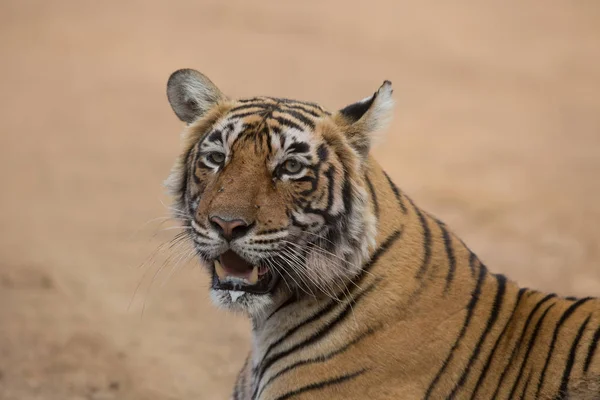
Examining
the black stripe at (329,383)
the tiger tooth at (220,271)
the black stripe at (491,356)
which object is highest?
the black stripe at (491,356)

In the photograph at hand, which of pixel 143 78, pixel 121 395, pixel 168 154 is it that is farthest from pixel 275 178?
pixel 143 78

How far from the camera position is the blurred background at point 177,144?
194 inches

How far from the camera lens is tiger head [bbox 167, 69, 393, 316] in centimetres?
272

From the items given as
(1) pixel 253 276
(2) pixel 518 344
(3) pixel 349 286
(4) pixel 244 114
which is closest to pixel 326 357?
(3) pixel 349 286

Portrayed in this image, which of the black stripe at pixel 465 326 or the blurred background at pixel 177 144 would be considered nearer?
the black stripe at pixel 465 326

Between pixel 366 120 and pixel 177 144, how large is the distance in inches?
181

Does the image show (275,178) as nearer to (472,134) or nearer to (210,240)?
(210,240)

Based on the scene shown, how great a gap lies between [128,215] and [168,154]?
1.00 meters

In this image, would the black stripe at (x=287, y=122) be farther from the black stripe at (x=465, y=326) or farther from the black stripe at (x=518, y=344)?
the black stripe at (x=518, y=344)

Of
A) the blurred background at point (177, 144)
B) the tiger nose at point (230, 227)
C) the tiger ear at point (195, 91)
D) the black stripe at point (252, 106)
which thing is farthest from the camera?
the blurred background at point (177, 144)

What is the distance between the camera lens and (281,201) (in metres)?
2.76

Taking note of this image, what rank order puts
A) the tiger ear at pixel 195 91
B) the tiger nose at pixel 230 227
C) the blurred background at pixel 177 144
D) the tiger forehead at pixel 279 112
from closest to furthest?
1. the tiger nose at pixel 230 227
2. the tiger forehead at pixel 279 112
3. the tiger ear at pixel 195 91
4. the blurred background at pixel 177 144

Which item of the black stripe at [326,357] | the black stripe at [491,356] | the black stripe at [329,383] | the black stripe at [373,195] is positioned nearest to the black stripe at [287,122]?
the black stripe at [373,195]

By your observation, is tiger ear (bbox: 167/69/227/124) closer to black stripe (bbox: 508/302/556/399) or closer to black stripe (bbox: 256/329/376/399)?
black stripe (bbox: 256/329/376/399)
